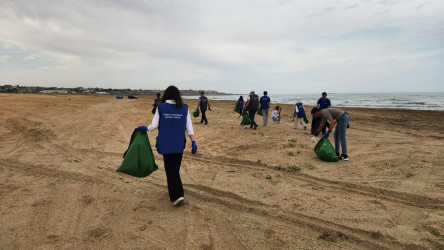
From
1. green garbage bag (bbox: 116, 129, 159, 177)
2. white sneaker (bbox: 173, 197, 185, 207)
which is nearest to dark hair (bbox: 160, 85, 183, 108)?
green garbage bag (bbox: 116, 129, 159, 177)

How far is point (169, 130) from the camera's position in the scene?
4.21 meters

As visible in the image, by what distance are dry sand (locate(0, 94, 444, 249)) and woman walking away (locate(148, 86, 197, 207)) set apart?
0.49 meters

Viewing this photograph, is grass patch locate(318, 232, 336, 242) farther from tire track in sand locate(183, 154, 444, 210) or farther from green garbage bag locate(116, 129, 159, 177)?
green garbage bag locate(116, 129, 159, 177)

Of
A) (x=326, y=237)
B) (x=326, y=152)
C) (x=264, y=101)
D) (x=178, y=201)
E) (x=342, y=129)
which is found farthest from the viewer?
(x=264, y=101)

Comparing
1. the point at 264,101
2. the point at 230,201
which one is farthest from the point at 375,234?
the point at 264,101

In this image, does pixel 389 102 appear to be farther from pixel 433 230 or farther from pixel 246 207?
pixel 246 207

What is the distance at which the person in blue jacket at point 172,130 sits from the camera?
4.19m

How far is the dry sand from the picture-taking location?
353cm

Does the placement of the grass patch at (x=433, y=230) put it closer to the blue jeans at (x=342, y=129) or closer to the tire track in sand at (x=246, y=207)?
the tire track in sand at (x=246, y=207)

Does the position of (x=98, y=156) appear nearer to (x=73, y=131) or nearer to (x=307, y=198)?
(x=73, y=131)

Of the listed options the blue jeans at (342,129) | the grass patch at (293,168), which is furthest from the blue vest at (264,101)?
the grass patch at (293,168)

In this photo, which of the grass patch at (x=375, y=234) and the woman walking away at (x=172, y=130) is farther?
the woman walking away at (x=172, y=130)

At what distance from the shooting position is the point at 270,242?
11.4 feet

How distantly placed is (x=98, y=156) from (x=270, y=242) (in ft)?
20.0
